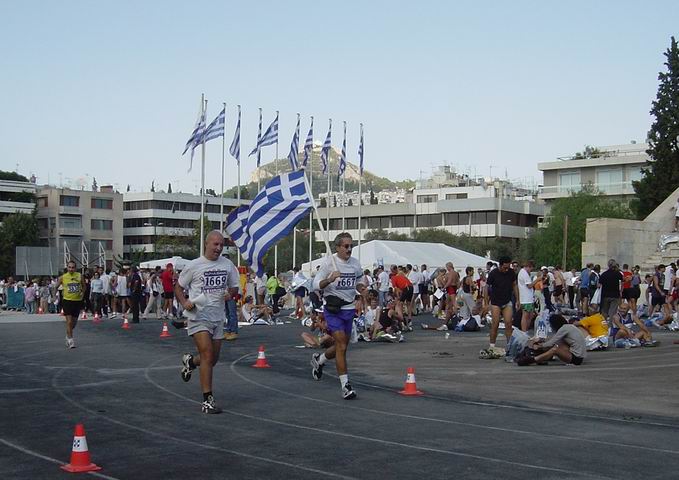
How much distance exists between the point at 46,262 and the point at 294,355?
53.7 metres

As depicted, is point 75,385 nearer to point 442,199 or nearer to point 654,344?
point 654,344

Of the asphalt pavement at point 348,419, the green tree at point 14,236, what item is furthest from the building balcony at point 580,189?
the asphalt pavement at point 348,419

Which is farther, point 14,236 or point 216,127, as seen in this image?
point 14,236

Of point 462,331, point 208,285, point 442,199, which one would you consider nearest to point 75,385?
point 208,285

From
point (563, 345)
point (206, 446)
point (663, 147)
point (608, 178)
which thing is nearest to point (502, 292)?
point (563, 345)

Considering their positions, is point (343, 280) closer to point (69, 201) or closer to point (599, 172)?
point (599, 172)

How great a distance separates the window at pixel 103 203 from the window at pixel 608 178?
6540 cm

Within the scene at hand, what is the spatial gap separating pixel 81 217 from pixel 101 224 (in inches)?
185

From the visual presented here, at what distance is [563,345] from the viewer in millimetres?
15773

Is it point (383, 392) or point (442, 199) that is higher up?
point (442, 199)

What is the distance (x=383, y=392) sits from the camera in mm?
12461

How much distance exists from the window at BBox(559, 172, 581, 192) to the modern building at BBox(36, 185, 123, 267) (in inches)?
2237

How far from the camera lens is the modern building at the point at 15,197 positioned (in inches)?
4609

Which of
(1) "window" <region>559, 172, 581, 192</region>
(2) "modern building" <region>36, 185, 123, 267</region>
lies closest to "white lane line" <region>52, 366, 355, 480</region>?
(1) "window" <region>559, 172, 581, 192</region>
